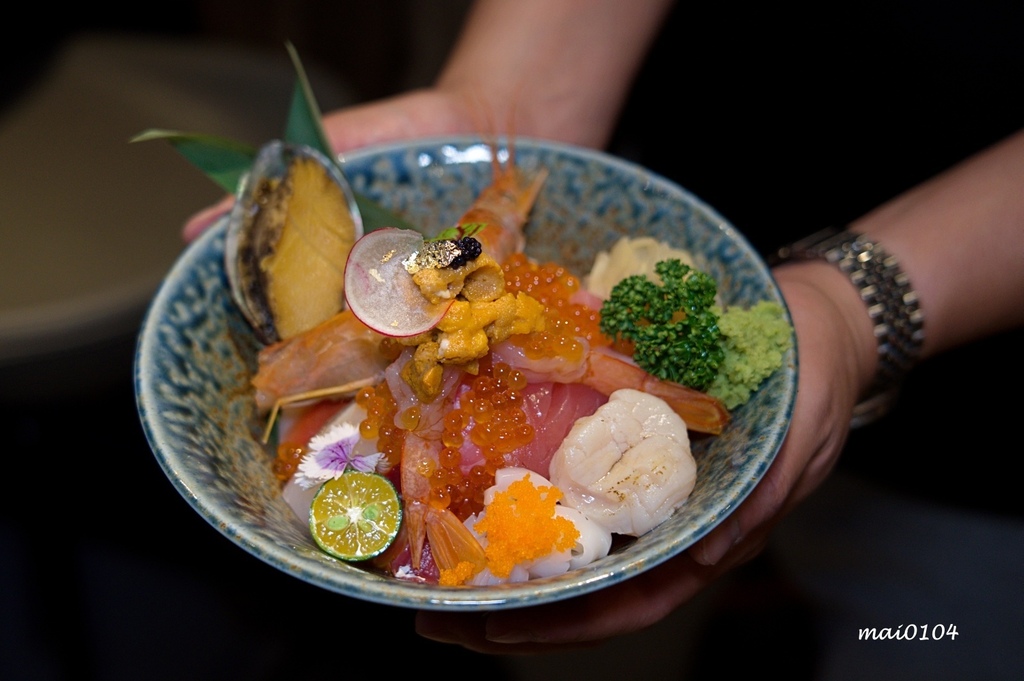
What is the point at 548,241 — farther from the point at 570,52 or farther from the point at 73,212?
the point at 73,212

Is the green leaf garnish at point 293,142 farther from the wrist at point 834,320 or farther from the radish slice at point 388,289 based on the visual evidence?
the wrist at point 834,320

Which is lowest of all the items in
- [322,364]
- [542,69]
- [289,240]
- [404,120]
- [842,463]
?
[842,463]

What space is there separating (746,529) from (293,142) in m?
1.12

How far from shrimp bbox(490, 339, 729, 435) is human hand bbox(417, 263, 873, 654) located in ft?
0.39

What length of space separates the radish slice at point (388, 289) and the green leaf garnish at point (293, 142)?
433 millimetres

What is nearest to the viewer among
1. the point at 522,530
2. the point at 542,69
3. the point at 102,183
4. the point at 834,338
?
the point at 522,530

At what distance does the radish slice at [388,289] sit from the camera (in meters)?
1.11

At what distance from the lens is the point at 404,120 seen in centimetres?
179

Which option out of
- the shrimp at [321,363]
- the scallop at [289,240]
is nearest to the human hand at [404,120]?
the scallop at [289,240]

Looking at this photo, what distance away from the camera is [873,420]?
1.80 meters

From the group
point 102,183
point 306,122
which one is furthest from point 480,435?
point 102,183

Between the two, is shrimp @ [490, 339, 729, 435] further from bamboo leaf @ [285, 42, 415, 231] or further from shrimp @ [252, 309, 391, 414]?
bamboo leaf @ [285, 42, 415, 231]

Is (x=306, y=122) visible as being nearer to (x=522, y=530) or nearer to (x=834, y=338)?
(x=522, y=530)

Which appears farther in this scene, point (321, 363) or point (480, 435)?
point (321, 363)
